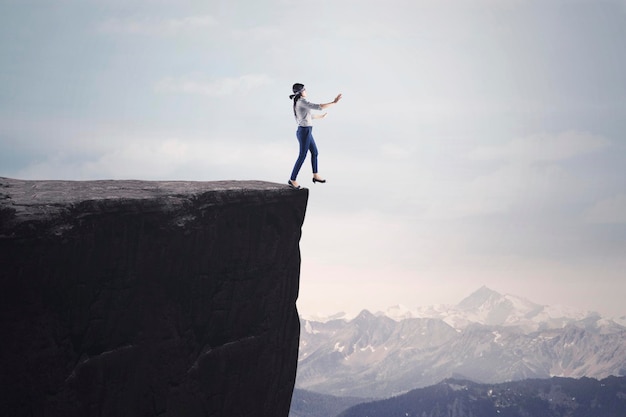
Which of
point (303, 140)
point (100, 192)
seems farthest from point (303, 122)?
point (100, 192)

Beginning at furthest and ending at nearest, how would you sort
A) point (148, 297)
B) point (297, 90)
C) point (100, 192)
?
point (297, 90) → point (100, 192) → point (148, 297)

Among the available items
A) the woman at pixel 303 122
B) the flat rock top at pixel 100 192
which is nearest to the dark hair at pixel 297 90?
the woman at pixel 303 122

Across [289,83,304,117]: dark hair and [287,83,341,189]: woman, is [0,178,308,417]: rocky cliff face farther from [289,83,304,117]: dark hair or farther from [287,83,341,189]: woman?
[289,83,304,117]: dark hair

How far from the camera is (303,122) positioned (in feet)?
87.1

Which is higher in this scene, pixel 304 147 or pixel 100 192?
pixel 304 147

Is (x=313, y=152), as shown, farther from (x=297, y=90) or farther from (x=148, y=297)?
(x=148, y=297)

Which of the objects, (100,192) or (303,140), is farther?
(303,140)

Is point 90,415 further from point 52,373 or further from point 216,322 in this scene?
point 216,322

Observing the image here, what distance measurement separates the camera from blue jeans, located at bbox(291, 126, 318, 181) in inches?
1049

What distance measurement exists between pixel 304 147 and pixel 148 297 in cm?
754

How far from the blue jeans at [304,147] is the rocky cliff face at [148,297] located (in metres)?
0.94

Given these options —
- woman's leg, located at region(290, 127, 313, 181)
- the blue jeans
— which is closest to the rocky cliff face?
the blue jeans

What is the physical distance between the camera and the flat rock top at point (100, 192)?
20922mm

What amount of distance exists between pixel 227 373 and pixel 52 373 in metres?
5.69
